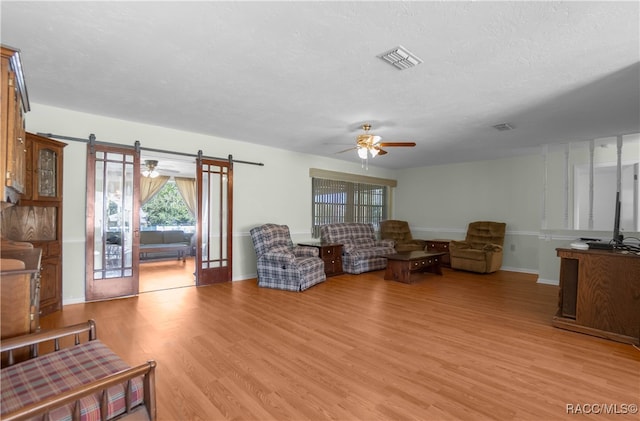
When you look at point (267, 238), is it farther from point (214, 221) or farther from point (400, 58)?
point (400, 58)

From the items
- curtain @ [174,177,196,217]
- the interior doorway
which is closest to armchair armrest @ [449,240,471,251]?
the interior doorway

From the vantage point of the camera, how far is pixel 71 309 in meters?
3.58

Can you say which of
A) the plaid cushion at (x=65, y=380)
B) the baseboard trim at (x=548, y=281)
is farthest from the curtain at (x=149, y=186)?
the baseboard trim at (x=548, y=281)

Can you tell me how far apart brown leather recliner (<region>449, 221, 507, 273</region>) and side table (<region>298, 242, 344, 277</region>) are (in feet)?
8.18

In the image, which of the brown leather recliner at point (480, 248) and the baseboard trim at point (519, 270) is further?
the baseboard trim at point (519, 270)

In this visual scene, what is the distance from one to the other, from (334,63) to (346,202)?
4.91 meters

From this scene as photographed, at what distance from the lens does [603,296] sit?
2926 millimetres

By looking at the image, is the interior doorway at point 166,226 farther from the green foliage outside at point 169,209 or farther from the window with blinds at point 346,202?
the window with blinds at point 346,202

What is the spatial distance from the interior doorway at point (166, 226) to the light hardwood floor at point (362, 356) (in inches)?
63.8

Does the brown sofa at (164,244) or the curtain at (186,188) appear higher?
the curtain at (186,188)

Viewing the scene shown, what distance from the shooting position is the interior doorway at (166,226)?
5.34m

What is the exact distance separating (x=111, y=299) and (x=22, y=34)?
10.3 ft

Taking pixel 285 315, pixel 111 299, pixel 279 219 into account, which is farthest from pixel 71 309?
pixel 279 219

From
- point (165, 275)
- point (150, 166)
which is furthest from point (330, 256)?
point (150, 166)
